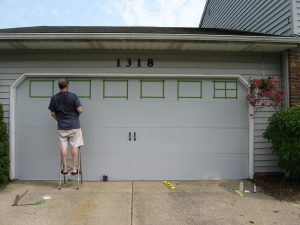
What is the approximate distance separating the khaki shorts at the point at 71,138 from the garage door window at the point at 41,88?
1.09 metres

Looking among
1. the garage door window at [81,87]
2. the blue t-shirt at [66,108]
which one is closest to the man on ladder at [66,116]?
the blue t-shirt at [66,108]

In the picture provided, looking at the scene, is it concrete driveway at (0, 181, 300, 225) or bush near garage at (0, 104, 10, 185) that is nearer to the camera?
concrete driveway at (0, 181, 300, 225)

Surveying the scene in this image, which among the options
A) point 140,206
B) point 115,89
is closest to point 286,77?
point 115,89

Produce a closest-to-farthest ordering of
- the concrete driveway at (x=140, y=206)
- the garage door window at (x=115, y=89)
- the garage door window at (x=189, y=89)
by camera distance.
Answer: the concrete driveway at (x=140, y=206) → the garage door window at (x=115, y=89) → the garage door window at (x=189, y=89)

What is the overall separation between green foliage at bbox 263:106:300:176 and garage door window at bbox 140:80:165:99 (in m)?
2.28

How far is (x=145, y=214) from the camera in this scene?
4.91m

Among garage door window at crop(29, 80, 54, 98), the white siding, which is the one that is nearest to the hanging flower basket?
the white siding

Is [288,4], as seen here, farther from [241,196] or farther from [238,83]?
[241,196]

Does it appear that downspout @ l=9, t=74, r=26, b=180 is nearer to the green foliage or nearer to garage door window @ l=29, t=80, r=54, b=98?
garage door window @ l=29, t=80, r=54, b=98

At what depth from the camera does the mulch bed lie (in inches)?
231

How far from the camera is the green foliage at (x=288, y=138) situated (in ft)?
19.4

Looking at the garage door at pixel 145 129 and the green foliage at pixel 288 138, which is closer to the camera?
the green foliage at pixel 288 138

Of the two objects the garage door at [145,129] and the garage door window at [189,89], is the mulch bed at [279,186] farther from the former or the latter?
the garage door window at [189,89]

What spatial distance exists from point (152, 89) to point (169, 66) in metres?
0.59
